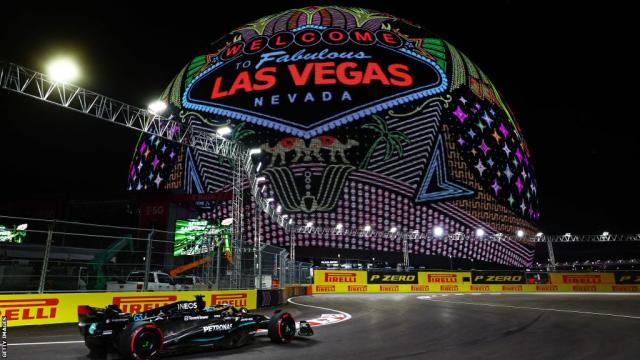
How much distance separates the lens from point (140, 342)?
6227mm

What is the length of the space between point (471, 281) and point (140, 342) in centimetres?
3813

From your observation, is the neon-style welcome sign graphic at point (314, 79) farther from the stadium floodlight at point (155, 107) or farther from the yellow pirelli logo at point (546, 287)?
the stadium floodlight at point (155, 107)

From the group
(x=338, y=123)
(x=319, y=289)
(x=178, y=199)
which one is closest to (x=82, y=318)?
(x=319, y=289)

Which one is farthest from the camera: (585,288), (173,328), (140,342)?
(585,288)

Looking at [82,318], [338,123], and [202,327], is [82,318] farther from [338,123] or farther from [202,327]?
[338,123]

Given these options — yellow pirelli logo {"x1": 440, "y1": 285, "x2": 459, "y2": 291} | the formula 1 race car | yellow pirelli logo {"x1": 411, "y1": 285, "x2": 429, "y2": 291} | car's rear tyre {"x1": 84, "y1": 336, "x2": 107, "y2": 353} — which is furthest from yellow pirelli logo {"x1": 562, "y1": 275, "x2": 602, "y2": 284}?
car's rear tyre {"x1": 84, "y1": 336, "x2": 107, "y2": 353}

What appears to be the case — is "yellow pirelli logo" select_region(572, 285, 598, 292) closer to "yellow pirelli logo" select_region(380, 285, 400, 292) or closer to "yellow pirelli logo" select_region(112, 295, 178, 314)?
"yellow pirelli logo" select_region(380, 285, 400, 292)

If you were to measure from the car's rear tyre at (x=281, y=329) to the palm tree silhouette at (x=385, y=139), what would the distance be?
5800 cm

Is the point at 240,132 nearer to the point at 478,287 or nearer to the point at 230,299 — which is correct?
the point at 478,287

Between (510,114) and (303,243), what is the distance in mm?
51655

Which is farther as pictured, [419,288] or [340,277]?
[419,288]

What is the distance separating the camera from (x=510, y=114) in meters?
85.0

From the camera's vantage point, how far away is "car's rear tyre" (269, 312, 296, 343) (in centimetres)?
809

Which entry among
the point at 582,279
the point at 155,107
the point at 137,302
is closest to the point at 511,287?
the point at 582,279
